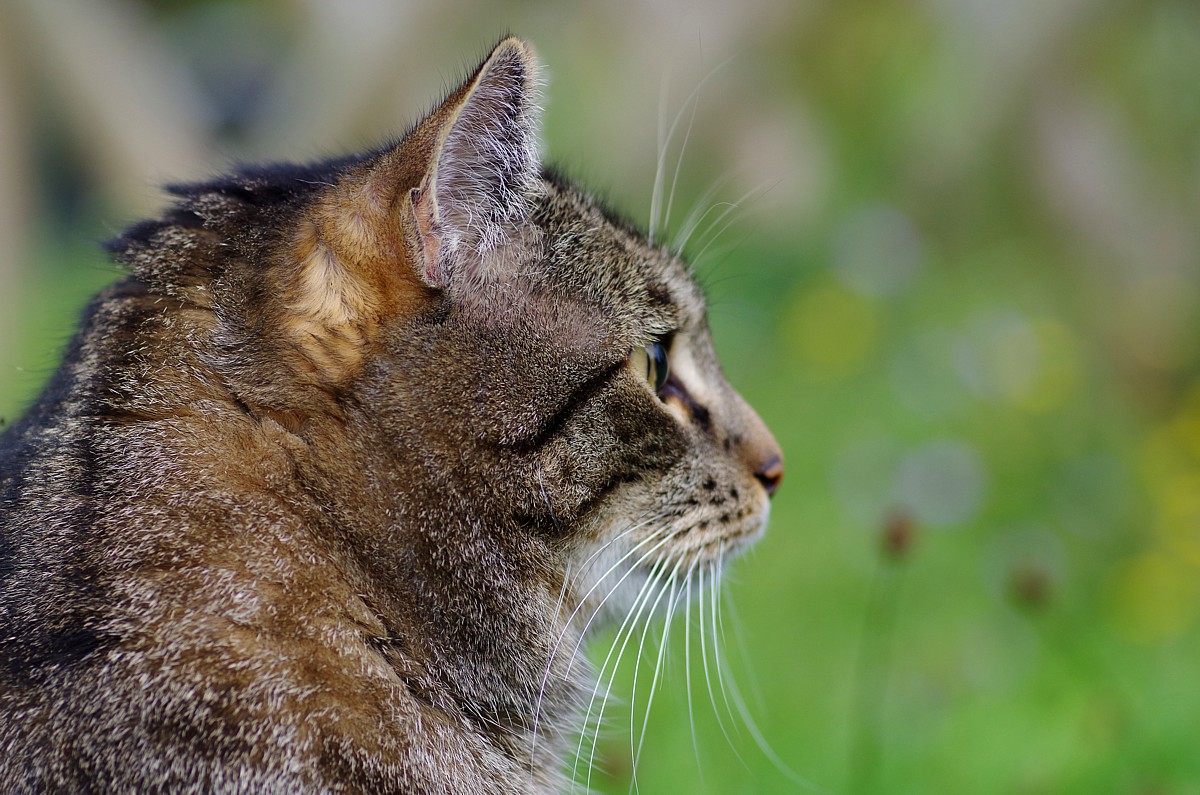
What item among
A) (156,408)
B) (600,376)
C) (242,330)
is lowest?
(156,408)

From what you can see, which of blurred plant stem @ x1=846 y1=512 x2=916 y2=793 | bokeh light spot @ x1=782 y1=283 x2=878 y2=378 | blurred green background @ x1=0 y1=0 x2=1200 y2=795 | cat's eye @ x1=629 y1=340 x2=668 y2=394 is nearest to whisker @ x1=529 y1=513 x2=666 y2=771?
cat's eye @ x1=629 y1=340 x2=668 y2=394

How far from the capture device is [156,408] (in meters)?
1.43

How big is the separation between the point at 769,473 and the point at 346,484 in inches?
27.9

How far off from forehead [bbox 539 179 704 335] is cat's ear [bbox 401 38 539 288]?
0.07 metres

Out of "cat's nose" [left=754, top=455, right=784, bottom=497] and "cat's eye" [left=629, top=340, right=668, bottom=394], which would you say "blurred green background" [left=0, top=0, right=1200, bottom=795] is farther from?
"cat's eye" [left=629, top=340, right=668, bottom=394]

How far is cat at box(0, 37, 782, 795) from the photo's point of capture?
1287 mm

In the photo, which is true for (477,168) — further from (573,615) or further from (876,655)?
(876,655)

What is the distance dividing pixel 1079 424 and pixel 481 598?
9.20ft

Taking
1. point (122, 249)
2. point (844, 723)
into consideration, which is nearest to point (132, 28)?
point (122, 249)

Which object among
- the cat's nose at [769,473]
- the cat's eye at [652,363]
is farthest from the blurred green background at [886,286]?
the cat's eye at [652,363]

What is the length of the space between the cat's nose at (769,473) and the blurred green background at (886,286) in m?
0.22

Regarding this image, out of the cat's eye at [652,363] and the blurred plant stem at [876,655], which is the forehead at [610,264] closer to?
the cat's eye at [652,363]

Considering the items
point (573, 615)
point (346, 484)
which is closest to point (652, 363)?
point (573, 615)

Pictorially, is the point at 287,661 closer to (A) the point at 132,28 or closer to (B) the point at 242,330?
(B) the point at 242,330
